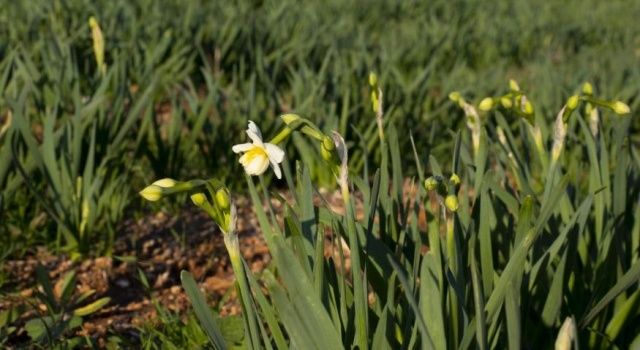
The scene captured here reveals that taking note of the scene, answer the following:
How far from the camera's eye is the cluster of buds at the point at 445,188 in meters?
1.15

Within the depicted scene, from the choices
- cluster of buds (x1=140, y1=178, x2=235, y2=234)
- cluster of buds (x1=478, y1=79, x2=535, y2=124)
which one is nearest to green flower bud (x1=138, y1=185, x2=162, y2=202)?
cluster of buds (x1=140, y1=178, x2=235, y2=234)

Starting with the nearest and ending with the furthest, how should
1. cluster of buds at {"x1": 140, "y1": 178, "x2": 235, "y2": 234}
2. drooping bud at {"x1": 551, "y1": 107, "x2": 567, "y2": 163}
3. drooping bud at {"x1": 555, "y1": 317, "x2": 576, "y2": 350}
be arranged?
1. drooping bud at {"x1": 555, "y1": 317, "x2": 576, "y2": 350}
2. cluster of buds at {"x1": 140, "y1": 178, "x2": 235, "y2": 234}
3. drooping bud at {"x1": 551, "y1": 107, "x2": 567, "y2": 163}

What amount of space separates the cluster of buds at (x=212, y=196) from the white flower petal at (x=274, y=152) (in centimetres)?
8

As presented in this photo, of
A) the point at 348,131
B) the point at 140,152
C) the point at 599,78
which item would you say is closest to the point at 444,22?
the point at 599,78

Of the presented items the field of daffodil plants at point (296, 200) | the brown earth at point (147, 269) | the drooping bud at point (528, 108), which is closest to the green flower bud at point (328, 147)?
the field of daffodil plants at point (296, 200)

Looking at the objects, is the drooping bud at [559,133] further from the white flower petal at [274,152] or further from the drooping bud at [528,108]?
the white flower petal at [274,152]

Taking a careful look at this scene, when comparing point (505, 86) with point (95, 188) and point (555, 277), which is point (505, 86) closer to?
point (95, 188)

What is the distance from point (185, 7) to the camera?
4.41 meters

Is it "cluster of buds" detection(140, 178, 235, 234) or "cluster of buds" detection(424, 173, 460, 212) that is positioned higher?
"cluster of buds" detection(140, 178, 235, 234)

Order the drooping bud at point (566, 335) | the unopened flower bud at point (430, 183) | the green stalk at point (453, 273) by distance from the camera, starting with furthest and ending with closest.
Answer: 1. the green stalk at point (453, 273)
2. the unopened flower bud at point (430, 183)
3. the drooping bud at point (566, 335)

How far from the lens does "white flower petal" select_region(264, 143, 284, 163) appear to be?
109cm

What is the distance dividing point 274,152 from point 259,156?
27 mm

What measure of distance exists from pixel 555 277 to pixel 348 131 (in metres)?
1.60

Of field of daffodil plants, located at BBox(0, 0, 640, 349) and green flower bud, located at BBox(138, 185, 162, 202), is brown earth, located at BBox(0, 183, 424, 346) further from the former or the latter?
green flower bud, located at BBox(138, 185, 162, 202)
